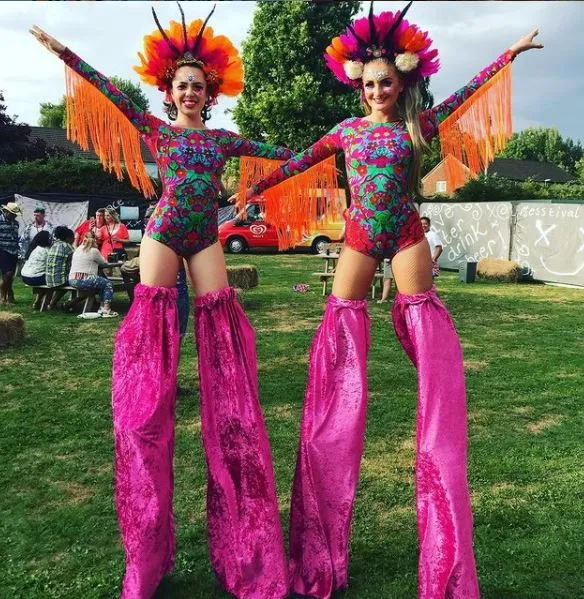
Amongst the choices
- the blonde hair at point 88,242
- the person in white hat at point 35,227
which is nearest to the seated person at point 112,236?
the blonde hair at point 88,242

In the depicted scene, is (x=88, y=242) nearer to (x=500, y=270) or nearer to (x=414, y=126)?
(x=414, y=126)

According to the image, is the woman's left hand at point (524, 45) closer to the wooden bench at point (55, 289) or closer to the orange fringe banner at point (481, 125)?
the orange fringe banner at point (481, 125)

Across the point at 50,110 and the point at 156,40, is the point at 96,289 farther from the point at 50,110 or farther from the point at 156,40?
the point at 50,110

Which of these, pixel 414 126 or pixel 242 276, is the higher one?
pixel 414 126

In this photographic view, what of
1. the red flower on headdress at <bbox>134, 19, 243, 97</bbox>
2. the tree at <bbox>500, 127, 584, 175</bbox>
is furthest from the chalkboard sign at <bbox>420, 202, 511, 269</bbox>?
the tree at <bbox>500, 127, 584, 175</bbox>

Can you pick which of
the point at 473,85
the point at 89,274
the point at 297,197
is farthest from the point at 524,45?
the point at 89,274

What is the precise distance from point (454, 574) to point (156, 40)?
262 cm

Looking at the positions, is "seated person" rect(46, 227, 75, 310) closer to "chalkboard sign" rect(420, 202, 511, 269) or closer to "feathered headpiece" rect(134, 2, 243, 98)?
"feathered headpiece" rect(134, 2, 243, 98)

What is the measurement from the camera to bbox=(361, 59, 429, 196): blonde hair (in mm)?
2512

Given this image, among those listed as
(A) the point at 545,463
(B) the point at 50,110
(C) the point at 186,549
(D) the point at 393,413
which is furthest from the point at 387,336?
(B) the point at 50,110

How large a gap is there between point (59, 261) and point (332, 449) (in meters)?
7.37

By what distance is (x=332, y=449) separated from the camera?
8.44ft

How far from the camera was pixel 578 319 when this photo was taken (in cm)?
884

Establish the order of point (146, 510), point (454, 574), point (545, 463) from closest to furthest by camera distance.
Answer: point (454, 574), point (146, 510), point (545, 463)
